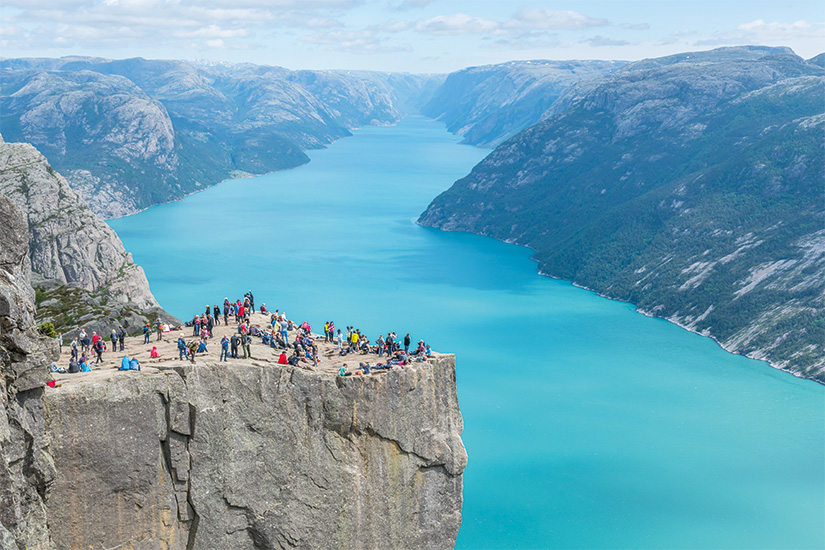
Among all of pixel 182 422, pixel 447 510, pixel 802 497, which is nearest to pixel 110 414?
pixel 182 422

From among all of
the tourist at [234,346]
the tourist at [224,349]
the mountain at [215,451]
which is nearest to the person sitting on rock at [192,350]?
the mountain at [215,451]

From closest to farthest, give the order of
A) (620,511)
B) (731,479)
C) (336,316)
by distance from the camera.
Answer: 1. (620,511)
2. (731,479)
3. (336,316)

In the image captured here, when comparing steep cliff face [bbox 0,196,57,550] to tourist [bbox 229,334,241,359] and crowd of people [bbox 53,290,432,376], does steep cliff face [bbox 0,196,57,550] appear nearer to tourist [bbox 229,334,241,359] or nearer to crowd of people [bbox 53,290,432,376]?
crowd of people [bbox 53,290,432,376]

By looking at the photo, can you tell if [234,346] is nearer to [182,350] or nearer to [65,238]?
[182,350]

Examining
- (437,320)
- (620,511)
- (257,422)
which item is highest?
(257,422)

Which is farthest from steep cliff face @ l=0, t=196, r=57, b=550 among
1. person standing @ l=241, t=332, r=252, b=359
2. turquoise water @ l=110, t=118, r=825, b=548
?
turquoise water @ l=110, t=118, r=825, b=548

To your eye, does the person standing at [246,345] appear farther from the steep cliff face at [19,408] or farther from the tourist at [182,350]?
the steep cliff face at [19,408]

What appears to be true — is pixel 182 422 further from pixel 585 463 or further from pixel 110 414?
pixel 585 463
